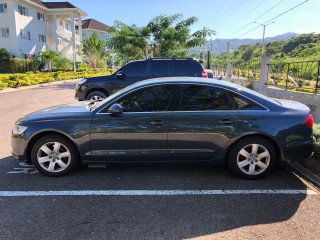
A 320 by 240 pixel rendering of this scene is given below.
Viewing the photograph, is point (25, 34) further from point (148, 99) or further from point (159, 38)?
point (148, 99)

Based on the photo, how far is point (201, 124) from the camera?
449 centimetres

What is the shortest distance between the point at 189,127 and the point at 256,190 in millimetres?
1310

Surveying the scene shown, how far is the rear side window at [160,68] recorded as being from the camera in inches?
405

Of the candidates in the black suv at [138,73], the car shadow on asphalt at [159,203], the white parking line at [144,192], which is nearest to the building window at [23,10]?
the black suv at [138,73]

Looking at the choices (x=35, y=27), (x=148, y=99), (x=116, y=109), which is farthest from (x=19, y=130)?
(x=35, y=27)

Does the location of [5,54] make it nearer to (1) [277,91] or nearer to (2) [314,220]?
(1) [277,91]

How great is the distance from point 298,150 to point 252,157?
70 cm

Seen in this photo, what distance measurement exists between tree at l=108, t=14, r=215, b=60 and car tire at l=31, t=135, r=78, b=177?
61.8ft

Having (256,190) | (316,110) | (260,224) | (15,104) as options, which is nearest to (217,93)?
(256,190)

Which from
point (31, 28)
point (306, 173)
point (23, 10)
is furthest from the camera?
point (31, 28)

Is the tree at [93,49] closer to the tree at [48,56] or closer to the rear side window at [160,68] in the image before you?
the tree at [48,56]

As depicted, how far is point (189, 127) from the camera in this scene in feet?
14.7

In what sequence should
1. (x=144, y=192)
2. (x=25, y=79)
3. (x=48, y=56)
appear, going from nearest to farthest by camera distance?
1. (x=144, y=192)
2. (x=25, y=79)
3. (x=48, y=56)

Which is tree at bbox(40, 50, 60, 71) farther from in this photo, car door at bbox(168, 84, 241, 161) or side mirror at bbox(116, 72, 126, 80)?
car door at bbox(168, 84, 241, 161)
